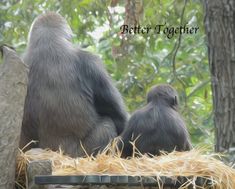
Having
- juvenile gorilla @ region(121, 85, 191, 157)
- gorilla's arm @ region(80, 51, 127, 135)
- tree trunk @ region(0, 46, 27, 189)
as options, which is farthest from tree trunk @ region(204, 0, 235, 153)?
tree trunk @ region(0, 46, 27, 189)

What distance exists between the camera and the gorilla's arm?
637cm

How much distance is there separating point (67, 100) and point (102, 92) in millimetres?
429

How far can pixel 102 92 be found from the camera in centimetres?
638

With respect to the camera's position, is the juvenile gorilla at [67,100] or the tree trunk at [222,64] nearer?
the tree trunk at [222,64]

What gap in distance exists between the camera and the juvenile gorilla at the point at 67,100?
606 cm

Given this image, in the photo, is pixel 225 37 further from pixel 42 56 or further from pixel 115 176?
pixel 115 176

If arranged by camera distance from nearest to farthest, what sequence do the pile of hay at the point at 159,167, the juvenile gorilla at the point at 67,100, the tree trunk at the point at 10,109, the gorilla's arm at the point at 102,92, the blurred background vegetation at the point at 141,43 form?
the pile of hay at the point at 159,167 < the tree trunk at the point at 10,109 < the juvenile gorilla at the point at 67,100 < the gorilla's arm at the point at 102,92 < the blurred background vegetation at the point at 141,43

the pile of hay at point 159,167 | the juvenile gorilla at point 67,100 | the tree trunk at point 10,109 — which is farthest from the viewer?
the juvenile gorilla at point 67,100

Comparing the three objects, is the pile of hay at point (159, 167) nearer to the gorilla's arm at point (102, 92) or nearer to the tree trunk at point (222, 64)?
the tree trunk at point (222, 64)

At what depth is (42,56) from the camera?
6.23 meters

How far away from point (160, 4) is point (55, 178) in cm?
541

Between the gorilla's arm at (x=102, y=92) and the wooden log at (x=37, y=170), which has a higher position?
the gorilla's arm at (x=102, y=92)

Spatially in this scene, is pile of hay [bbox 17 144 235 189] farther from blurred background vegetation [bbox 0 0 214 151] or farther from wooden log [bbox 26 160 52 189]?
blurred background vegetation [bbox 0 0 214 151]

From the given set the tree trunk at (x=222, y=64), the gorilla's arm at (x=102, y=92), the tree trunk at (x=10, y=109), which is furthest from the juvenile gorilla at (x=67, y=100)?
the tree trunk at (x=10, y=109)
